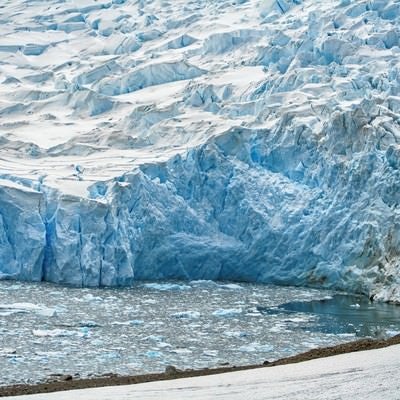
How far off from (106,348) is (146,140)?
Answer: 9.00 meters

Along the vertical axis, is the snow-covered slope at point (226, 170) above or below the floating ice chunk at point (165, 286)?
above

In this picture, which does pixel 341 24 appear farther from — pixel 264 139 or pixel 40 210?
pixel 40 210

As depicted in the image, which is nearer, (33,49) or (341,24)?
(341,24)

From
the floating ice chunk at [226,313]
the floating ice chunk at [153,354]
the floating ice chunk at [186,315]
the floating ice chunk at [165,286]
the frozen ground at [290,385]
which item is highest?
the frozen ground at [290,385]

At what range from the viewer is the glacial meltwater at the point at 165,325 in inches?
398

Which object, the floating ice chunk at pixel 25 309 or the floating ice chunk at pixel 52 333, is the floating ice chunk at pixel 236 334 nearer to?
the floating ice chunk at pixel 52 333

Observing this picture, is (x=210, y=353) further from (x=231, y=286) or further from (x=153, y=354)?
(x=231, y=286)

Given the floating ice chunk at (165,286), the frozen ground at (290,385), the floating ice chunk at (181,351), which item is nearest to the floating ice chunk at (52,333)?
the floating ice chunk at (181,351)

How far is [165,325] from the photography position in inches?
484

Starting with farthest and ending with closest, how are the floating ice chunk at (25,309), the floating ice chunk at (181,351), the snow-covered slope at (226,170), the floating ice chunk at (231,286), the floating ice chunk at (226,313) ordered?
1. the floating ice chunk at (231,286)
2. the snow-covered slope at (226,170)
3. the floating ice chunk at (226,313)
4. the floating ice chunk at (25,309)
5. the floating ice chunk at (181,351)

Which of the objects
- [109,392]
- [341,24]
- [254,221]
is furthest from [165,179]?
[109,392]

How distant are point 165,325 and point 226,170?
5.76m

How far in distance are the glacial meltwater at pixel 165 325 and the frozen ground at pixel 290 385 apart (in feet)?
8.11

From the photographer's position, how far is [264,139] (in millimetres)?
17859
